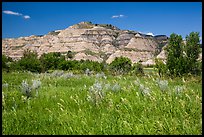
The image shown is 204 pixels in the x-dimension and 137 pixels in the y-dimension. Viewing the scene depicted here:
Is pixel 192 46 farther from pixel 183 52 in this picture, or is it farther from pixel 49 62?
pixel 49 62

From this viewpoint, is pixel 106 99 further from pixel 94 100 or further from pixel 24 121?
pixel 24 121

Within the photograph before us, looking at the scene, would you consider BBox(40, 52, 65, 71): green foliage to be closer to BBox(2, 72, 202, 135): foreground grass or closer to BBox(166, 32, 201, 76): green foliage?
BBox(166, 32, 201, 76): green foliage

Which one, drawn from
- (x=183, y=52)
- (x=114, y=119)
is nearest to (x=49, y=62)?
(x=183, y=52)

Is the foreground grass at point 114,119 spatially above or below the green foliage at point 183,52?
below

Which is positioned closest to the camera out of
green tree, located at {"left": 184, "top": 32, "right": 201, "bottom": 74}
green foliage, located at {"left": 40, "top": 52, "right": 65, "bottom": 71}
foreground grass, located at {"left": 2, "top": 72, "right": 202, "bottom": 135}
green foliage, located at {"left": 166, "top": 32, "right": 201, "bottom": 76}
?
foreground grass, located at {"left": 2, "top": 72, "right": 202, "bottom": 135}

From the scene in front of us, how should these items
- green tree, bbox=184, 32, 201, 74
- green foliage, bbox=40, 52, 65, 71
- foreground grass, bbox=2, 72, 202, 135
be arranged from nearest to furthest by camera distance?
foreground grass, bbox=2, 72, 202, 135, green tree, bbox=184, 32, 201, 74, green foliage, bbox=40, 52, 65, 71

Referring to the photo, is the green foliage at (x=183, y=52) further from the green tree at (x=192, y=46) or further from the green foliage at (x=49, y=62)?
the green foliage at (x=49, y=62)

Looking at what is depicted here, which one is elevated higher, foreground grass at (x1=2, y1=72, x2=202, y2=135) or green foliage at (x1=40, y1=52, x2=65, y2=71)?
green foliage at (x1=40, y1=52, x2=65, y2=71)

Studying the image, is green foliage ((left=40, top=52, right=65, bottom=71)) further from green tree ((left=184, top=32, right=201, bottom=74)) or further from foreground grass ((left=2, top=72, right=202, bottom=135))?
foreground grass ((left=2, top=72, right=202, bottom=135))

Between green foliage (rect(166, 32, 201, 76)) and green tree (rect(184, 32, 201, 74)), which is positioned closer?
green foliage (rect(166, 32, 201, 76))

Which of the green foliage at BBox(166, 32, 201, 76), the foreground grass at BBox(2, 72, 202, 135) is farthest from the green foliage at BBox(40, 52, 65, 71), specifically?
the foreground grass at BBox(2, 72, 202, 135)

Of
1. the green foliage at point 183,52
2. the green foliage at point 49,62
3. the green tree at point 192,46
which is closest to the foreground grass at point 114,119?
the green foliage at point 183,52

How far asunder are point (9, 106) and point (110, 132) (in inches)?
115

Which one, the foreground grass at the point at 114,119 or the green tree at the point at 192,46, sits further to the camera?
the green tree at the point at 192,46
